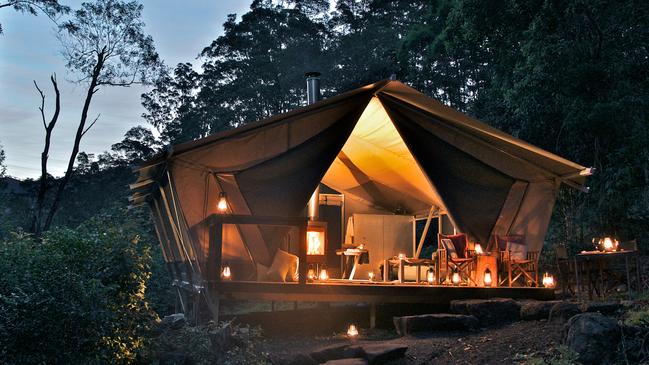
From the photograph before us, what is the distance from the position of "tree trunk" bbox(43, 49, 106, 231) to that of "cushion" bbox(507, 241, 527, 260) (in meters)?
13.4

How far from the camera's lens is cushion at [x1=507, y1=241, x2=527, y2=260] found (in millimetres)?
8258

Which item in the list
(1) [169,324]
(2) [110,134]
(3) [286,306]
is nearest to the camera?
(1) [169,324]

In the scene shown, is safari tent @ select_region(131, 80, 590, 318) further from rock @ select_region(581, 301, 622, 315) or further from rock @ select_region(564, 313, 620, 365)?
rock @ select_region(564, 313, 620, 365)

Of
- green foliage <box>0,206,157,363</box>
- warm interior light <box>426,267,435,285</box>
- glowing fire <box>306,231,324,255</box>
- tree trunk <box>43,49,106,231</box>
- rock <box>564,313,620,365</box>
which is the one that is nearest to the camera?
rock <box>564,313,620,365</box>

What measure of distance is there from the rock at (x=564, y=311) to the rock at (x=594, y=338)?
91cm

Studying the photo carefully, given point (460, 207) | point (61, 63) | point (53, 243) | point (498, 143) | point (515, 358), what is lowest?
point (515, 358)

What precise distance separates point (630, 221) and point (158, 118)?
62.4 feet

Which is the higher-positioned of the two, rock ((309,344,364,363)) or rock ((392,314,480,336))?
rock ((392,314,480,336))

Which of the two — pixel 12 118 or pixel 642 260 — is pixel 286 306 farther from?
pixel 12 118

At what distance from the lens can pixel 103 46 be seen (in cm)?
1959

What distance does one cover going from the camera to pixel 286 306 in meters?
14.0

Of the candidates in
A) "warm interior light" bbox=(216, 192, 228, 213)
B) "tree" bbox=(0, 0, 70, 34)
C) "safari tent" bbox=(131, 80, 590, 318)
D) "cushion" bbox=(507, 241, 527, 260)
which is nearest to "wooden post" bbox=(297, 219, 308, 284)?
"safari tent" bbox=(131, 80, 590, 318)

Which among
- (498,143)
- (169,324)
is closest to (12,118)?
(169,324)

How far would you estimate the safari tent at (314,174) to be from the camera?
7504 millimetres
